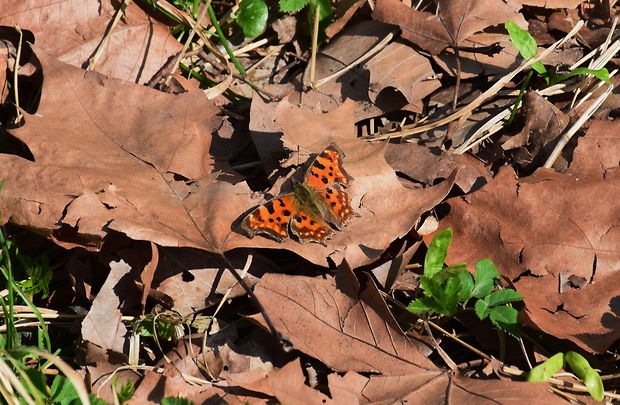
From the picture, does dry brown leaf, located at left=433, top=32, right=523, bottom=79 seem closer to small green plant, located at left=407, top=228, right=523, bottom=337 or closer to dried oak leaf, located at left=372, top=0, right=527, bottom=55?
dried oak leaf, located at left=372, top=0, right=527, bottom=55


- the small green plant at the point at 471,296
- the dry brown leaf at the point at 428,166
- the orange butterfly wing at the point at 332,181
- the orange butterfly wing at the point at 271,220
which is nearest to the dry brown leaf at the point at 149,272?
the orange butterfly wing at the point at 271,220

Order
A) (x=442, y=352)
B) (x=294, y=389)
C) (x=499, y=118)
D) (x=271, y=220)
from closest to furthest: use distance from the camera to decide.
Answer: (x=294, y=389) → (x=442, y=352) → (x=271, y=220) → (x=499, y=118)

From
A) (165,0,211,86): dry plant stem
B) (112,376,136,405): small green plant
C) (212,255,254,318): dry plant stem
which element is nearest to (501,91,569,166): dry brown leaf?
(212,255,254,318): dry plant stem

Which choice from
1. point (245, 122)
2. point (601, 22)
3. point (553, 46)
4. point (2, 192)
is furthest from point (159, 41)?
point (601, 22)

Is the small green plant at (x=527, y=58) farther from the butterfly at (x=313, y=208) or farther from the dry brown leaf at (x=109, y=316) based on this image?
the dry brown leaf at (x=109, y=316)

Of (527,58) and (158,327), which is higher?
(527,58)

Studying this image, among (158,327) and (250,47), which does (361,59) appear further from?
(158,327)

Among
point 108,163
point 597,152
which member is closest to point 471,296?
point 597,152
